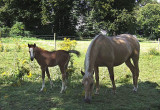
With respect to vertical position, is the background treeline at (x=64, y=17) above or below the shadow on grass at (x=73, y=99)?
above

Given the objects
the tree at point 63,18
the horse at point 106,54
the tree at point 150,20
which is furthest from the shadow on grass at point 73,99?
the tree at point 150,20

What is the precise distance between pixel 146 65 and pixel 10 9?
2677cm

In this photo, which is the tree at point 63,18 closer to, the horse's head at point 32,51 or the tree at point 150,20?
the tree at point 150,20

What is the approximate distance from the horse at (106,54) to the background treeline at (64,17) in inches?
866

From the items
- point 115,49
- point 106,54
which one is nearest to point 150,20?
point 115,49

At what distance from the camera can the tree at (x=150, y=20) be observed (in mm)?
48281

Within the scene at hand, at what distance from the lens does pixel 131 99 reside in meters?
5.63

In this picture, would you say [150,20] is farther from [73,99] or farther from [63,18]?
[73,99]

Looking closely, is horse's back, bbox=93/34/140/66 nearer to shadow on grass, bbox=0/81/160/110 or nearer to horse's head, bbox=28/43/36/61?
shadow on grass, bbox=0/81/160/110

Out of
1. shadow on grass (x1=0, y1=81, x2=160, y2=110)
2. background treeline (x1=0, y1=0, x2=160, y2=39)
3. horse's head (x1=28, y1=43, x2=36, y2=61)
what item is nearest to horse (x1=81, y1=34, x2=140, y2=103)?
shadow on grass (x1=0, y1=81, x2=160, y2=110)

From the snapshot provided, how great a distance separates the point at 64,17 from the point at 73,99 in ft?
103

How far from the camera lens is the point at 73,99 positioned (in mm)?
5445

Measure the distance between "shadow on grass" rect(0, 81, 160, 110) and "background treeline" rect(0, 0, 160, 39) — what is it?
21054 millimetres

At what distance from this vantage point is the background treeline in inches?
1157
